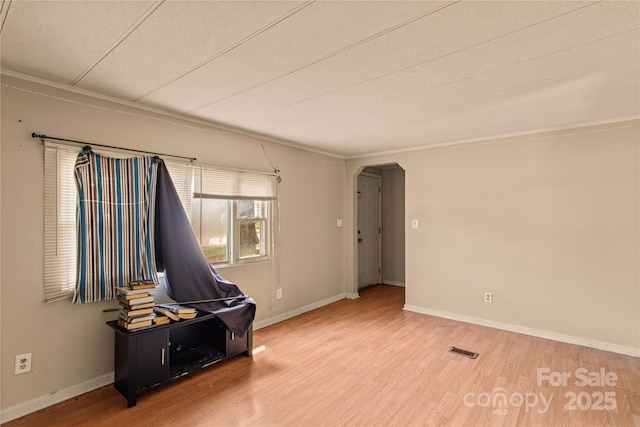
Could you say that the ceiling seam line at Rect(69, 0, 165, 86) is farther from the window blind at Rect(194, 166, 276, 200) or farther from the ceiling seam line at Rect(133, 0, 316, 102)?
the window blind at Rect(194, 166, 276, 200)

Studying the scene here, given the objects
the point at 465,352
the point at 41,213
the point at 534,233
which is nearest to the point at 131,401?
the point at 41,213

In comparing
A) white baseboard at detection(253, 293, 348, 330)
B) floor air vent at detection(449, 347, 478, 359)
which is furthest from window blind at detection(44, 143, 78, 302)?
floor air vent at detection(449, 347, 478, 359)

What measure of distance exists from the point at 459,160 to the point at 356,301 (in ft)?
8.33

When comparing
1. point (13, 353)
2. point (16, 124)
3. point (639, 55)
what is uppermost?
point (639, 55)

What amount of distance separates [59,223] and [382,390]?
271cm

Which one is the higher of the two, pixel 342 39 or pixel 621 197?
pixel 342 39

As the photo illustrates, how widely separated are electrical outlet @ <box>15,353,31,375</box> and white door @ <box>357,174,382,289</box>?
4493 mm

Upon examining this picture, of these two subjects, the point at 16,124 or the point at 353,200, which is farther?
the point at 353,200

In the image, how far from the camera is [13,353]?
2.22 meters

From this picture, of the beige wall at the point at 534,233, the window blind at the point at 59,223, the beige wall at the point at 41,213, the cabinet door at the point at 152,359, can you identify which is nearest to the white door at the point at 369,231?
the beige wall at the point at 534,233

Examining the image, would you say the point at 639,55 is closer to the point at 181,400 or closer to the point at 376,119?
the point at 376,119

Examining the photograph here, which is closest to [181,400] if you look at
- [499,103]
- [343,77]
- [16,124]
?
[16,124]

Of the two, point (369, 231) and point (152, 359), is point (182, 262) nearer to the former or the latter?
point (152, 359)

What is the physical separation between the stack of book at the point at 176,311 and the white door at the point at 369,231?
11.7 feet
